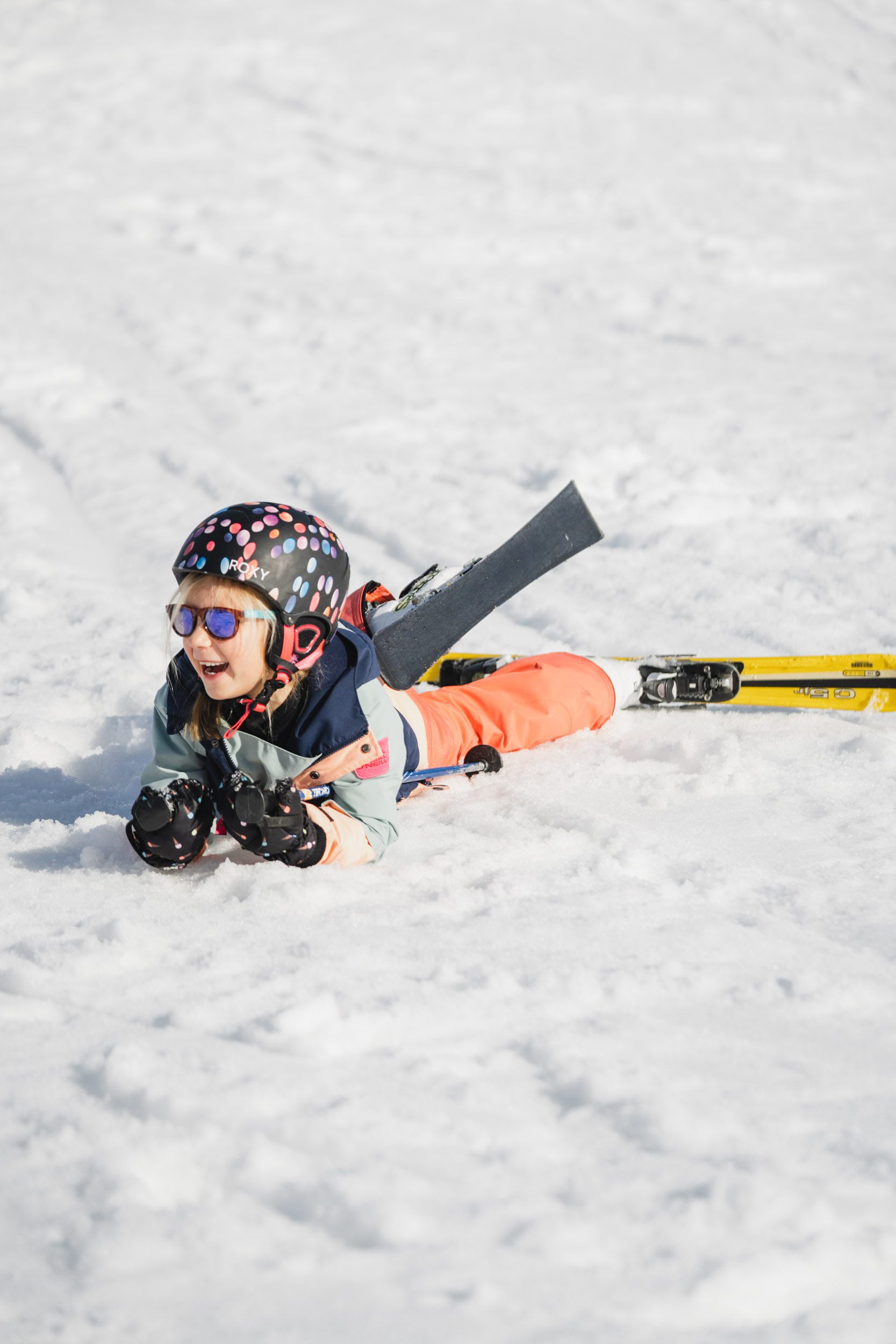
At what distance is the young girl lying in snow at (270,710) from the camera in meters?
2.88

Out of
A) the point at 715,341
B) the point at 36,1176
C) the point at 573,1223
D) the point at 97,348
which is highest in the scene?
the point at 573,1223

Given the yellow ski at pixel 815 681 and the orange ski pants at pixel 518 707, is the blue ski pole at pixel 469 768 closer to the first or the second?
the orange ski pants at pixel 518 707

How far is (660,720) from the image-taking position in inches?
174

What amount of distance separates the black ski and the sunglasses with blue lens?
94 cm

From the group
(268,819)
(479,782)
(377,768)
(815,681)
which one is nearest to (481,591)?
(479,782)

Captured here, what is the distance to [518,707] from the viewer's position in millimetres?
4121

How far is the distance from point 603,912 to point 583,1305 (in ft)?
3.91

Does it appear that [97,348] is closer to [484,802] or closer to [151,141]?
[151,141]

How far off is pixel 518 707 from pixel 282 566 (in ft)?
4.76

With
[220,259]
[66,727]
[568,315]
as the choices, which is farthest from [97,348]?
[66,727]

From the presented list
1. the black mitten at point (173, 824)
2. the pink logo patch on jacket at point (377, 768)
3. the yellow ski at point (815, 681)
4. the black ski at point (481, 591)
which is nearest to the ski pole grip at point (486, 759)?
the black ski at point (481, 591)

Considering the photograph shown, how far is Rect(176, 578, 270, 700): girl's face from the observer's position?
289 centimetres

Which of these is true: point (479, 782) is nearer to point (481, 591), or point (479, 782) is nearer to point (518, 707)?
point (518, 707)

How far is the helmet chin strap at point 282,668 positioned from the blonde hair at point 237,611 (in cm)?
2
